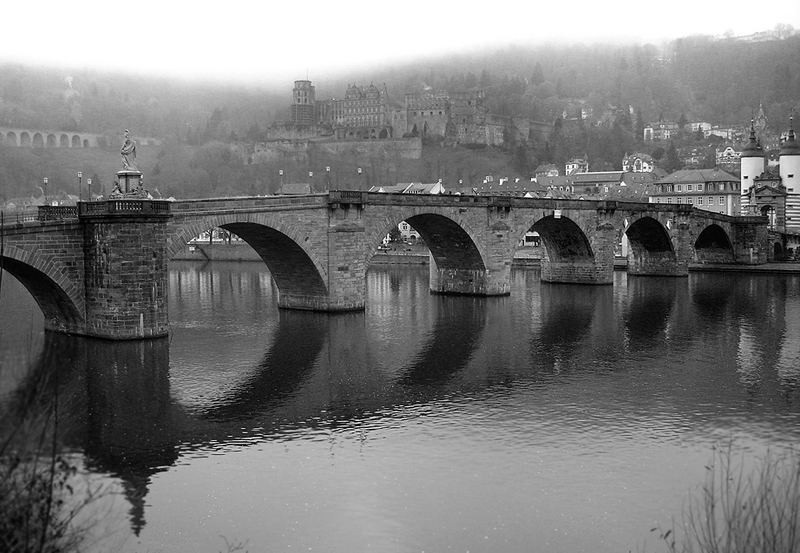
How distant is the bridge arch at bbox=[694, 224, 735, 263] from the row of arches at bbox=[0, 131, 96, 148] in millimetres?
120858

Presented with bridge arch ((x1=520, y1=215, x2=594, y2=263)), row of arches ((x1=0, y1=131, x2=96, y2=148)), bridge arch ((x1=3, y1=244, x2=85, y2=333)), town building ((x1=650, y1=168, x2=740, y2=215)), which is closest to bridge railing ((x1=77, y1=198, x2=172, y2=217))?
bridge arch ((x1=3, y1=244, x2=85, y2=333))

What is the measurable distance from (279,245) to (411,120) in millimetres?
143191

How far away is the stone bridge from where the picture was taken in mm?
33562

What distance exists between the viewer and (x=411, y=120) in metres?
183

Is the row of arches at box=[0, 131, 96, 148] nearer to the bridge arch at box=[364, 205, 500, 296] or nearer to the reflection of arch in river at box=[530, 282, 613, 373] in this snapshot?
the bridge arch at box=[364, 205, 500, 296]

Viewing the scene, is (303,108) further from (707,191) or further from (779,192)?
(779,192)

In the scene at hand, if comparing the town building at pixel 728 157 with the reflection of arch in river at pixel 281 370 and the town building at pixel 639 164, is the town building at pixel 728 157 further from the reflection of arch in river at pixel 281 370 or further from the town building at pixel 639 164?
the reflection of arch in river at pixel 281 370

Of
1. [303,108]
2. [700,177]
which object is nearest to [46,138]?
[303,108]

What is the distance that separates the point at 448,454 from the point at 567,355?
14.9 m

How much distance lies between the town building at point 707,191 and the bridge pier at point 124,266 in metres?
76.3

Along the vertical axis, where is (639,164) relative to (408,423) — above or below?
above

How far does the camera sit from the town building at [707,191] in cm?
9969

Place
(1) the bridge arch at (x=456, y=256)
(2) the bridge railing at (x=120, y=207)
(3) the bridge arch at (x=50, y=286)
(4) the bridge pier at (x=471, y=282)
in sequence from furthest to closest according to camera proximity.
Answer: (4) the bridge pier at (x=471, y=282)
(1) the bridge arch at (x=456, y=256)
(2) the bridge railing at (x=120, y=207)
(3) the bridge arch at (x=50, y=286)

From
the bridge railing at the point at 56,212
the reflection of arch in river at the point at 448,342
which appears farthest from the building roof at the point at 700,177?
the bridge railing at the point at 56,212
